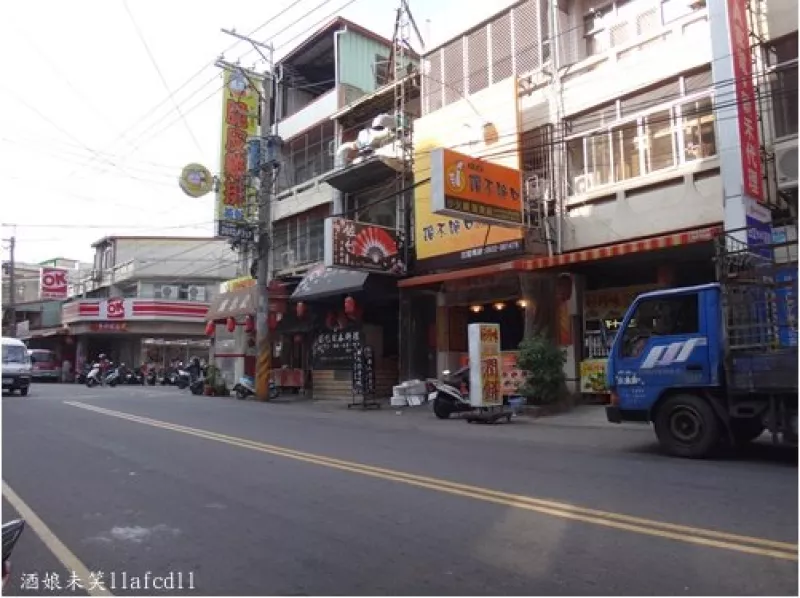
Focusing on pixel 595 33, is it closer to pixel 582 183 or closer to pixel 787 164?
pixel 582 183

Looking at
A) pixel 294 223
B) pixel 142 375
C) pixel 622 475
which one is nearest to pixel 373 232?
pixel 294 223

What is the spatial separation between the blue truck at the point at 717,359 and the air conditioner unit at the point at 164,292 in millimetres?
37668

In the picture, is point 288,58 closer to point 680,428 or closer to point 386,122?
point 386,122

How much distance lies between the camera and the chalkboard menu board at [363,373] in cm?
1992

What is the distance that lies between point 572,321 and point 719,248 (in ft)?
27.5

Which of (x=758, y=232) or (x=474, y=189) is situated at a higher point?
(x=474, y=189)

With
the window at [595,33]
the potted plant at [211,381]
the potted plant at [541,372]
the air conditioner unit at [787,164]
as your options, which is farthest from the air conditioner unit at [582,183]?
the potted plant at [211,381]

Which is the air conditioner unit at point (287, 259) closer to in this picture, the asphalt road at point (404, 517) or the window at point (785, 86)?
the asphalt road at point (404, 517)

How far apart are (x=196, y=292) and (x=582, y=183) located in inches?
1267

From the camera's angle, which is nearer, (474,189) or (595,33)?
(474,189)

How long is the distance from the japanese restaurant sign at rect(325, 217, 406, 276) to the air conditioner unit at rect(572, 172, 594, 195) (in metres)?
5.86

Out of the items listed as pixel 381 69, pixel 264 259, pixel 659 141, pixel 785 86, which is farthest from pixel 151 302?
pixel 785 86

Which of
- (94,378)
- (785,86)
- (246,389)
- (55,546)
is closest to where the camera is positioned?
(55,546)

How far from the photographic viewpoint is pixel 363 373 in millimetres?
20031
